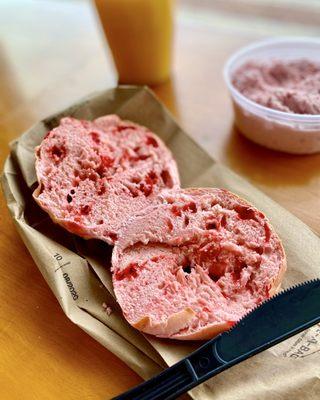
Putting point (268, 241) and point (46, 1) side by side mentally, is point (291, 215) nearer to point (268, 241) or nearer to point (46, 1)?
point (268, 241)

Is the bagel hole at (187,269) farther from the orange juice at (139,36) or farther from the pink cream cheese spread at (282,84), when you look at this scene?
the orange juice at (139,36)

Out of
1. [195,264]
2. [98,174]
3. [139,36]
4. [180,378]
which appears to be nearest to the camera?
[180,378]

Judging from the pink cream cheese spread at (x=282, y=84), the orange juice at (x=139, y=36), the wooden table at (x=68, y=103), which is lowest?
the wooden table at (x=68, y=103)

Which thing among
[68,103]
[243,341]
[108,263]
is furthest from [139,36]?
[243,341]

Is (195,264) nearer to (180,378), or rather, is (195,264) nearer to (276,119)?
(180,378)

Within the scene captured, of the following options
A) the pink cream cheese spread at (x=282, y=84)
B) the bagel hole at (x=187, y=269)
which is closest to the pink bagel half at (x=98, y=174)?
the bagel hole at (x=187, y=269)

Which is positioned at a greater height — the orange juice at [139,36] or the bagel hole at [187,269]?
the orange juice at [139,36]

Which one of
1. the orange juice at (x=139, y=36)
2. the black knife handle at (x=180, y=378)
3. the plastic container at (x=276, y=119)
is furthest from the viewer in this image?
the orange juice at (x=139, y=36)
